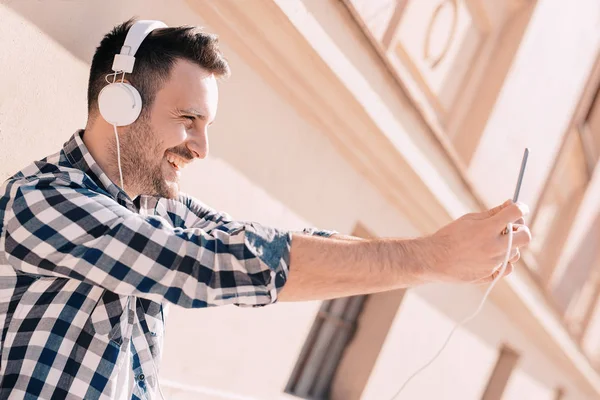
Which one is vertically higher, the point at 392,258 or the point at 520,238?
the point at 520,238

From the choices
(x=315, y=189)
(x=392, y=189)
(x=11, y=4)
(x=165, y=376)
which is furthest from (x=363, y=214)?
(x=11, y=4)

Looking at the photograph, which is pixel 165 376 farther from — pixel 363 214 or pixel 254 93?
pixel 363 214

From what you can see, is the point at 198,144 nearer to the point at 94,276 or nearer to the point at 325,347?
the point at 94,276

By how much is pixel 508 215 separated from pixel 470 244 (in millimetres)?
118

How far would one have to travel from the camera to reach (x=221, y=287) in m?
1.76

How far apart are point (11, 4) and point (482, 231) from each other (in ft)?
6.12

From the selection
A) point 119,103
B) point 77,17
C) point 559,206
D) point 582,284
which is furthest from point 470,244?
point 582,284

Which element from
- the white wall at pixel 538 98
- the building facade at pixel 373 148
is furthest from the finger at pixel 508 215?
the white wall at pixel 538 98

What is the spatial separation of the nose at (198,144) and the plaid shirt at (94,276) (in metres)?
0.29

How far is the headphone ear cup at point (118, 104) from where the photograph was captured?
2.16 m

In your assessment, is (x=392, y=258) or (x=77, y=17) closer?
(x=392, y=258)

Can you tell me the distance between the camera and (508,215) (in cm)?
189

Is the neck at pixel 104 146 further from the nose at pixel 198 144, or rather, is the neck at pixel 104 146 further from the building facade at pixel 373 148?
the building facade at pixel 373 148

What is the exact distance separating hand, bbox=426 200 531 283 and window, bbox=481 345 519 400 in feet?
26.0
